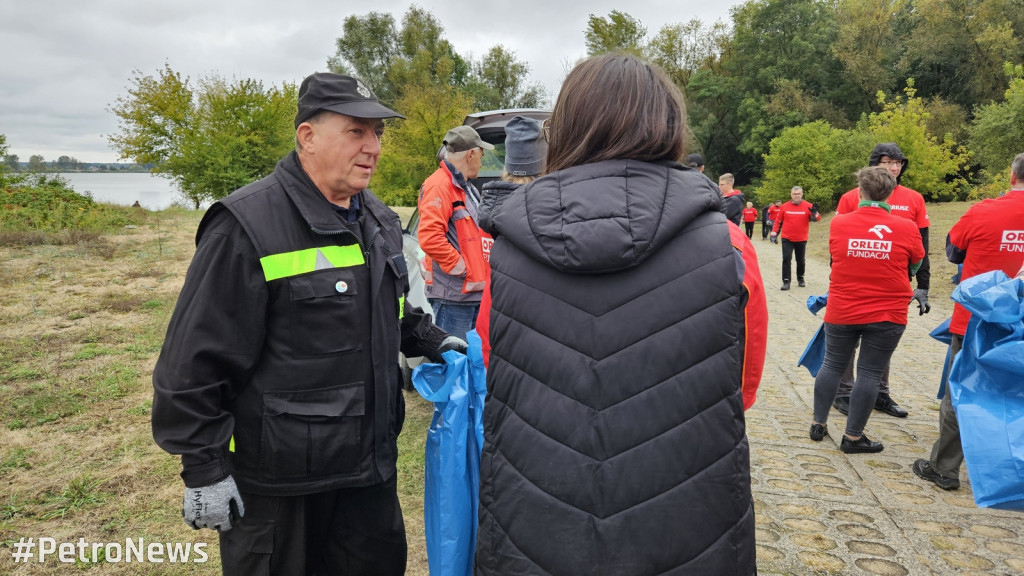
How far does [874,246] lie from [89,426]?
6.07 m

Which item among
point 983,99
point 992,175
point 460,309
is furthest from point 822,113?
point 460,309

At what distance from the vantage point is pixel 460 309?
4.50 meters

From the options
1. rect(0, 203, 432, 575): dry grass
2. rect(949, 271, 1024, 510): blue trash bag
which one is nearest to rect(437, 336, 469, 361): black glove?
rect(0, 203, 432, 575): dry grass

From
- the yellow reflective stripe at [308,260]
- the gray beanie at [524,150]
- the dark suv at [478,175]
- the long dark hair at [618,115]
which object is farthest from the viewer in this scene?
the dark suv at [478,175]

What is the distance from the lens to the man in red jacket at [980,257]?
3.87 metres

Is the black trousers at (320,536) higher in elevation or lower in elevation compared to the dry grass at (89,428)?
higher

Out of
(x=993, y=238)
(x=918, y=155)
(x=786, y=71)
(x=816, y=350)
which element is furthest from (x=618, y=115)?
(x=786, y=71)

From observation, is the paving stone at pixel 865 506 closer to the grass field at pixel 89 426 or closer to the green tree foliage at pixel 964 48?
the grass field at pixel 89 426

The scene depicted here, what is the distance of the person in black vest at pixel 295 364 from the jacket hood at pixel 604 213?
0.83 metres

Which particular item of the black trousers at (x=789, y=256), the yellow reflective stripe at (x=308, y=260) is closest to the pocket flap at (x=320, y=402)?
the yellow reflective stripe at (x=308, y=260)

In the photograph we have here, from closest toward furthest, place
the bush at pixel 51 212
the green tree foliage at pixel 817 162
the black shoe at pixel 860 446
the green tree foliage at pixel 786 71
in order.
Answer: the black shoe at pixel 860 446 → the bush at pixel 51 212 → the green tree foliage at pixel 817 162 → the green tree foliage at pixel 786 71

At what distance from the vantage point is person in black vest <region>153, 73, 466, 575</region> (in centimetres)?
185

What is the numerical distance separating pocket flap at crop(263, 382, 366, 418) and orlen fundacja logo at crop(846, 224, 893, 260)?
380 centimetres

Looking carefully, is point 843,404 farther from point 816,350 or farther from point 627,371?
point 627,371
